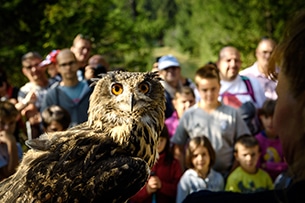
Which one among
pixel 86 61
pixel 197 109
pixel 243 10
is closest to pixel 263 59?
pixel 197 109

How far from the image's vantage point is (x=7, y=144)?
4.36 m

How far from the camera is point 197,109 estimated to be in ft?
15.9

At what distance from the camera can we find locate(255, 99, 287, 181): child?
4.82 metres

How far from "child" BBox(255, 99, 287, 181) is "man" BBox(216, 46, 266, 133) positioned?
19cm

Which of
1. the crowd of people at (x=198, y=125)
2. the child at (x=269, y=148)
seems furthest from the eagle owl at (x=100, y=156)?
the child at (x=269, y=148)

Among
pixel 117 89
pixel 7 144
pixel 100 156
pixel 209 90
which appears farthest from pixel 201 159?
pixel 100 156

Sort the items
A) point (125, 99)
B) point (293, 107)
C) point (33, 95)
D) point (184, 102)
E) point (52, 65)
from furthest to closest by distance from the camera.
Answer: point (52, 65), point (33, 95), point (184, 102), point (125, 99), point (293, 107)

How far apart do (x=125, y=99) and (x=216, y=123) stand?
1955 mm

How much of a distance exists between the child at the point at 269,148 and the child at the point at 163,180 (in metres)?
0.92

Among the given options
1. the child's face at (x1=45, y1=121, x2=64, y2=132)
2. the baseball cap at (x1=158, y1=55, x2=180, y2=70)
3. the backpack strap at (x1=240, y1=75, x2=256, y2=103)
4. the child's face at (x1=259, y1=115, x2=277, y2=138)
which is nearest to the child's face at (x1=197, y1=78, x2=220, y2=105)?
the child's face at (x1=259, y1=115, x2=277, y2=138)

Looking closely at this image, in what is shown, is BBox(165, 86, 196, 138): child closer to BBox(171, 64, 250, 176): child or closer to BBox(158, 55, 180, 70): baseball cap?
BBox(171, 64, 250, 176): child

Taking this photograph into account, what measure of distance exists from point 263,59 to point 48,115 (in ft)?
9.13

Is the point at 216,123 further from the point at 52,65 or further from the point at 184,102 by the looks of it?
the point at 52,65

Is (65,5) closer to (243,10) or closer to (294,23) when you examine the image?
(243,10)
